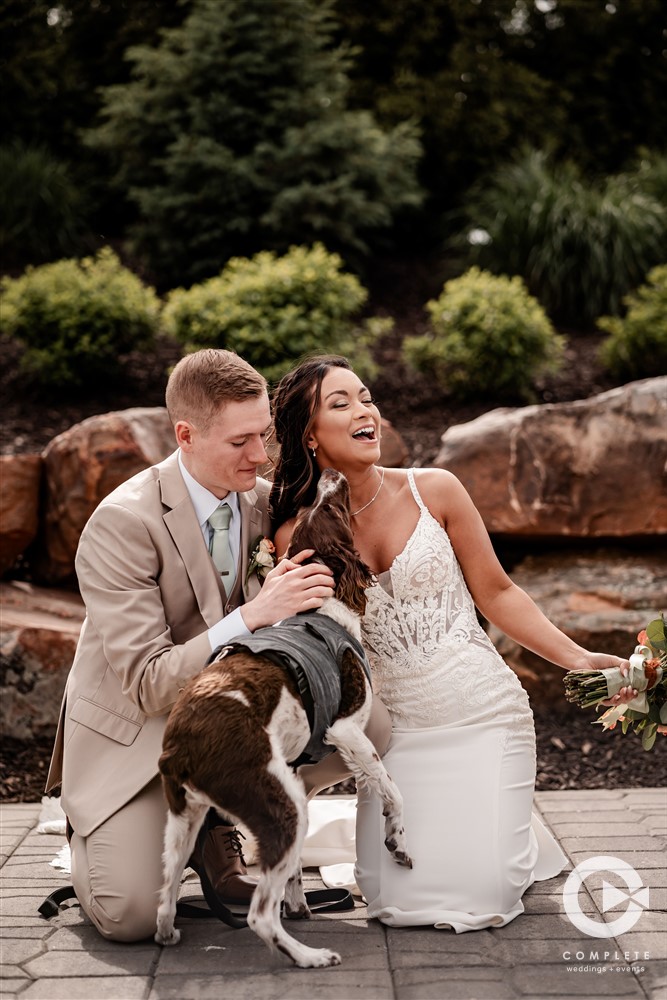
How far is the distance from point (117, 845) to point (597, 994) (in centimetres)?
154

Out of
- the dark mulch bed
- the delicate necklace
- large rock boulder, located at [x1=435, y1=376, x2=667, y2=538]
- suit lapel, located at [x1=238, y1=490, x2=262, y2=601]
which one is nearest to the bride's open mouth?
the delicate necklace

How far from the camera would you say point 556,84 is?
1183 cm

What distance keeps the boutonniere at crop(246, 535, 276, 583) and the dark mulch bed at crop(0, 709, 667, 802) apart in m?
2.03

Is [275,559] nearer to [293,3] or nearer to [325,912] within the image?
[325,912]

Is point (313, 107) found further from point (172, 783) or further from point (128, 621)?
point (172, 783)

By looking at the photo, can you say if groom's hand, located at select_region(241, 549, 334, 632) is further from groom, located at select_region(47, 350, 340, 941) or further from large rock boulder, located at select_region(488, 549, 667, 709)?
large rock boulder, located at select_region(488, 549, 667, 709)

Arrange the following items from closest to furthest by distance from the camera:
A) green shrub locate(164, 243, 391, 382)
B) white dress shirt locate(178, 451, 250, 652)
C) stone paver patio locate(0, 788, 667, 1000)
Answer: stone paver patio locate(0, 788, 667, 1000), white dress shirt locate(178, 451, 250, 652), green shrub locate(164, 243, 391, 382)

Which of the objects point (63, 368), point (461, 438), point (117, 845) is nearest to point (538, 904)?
point (117, 845)

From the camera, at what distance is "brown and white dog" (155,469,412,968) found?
279 centimetres

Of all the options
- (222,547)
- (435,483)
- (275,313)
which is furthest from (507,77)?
(222,547)

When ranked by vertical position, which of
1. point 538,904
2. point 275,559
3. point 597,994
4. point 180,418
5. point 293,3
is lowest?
point 538,904

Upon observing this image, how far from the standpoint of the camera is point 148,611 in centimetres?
330

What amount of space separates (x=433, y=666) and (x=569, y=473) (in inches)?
105

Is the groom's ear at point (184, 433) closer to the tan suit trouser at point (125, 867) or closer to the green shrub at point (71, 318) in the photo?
the tan suit trouser at point (125, 867)
